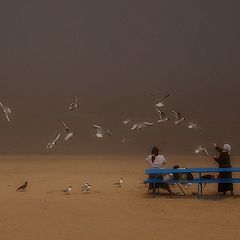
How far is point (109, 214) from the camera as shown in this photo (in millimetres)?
9445

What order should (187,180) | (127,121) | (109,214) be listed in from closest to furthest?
(109,214) < (187,180) < (127,121)

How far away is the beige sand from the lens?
7.94m

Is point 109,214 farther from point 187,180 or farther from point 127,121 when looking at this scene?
point 127,121

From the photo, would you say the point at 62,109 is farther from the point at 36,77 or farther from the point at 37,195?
the point at 37,195

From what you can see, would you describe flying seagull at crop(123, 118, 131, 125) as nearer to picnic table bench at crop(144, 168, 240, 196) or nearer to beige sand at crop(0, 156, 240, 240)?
beige sand at crop(0, 156, 240, 240)

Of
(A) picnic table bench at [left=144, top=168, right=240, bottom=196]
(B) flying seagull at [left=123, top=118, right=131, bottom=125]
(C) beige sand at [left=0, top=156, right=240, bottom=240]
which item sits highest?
(B) flying seagull at [left=123, top=118, right=131, bottom=125]

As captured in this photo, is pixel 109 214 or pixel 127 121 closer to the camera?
pixel 109 214

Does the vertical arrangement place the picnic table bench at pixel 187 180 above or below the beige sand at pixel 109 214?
above

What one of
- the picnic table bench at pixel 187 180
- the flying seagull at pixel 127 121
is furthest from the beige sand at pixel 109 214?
the flying seagull at pixel 127 121

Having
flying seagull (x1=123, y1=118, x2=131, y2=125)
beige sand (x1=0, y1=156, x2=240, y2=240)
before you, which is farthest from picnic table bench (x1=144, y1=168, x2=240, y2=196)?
flying seagull (x1=123, y1=118, x2=131, y2=125)

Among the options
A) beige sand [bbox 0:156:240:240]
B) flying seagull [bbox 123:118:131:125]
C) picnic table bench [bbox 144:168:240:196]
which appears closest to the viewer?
beige sand [bbox 0:156:240:240]

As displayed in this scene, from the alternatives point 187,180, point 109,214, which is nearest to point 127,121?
point 187,180

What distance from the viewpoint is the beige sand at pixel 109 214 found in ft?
26.1

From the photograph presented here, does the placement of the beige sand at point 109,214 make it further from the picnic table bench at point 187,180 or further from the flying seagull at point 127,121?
the flying seagull at point 127,121
